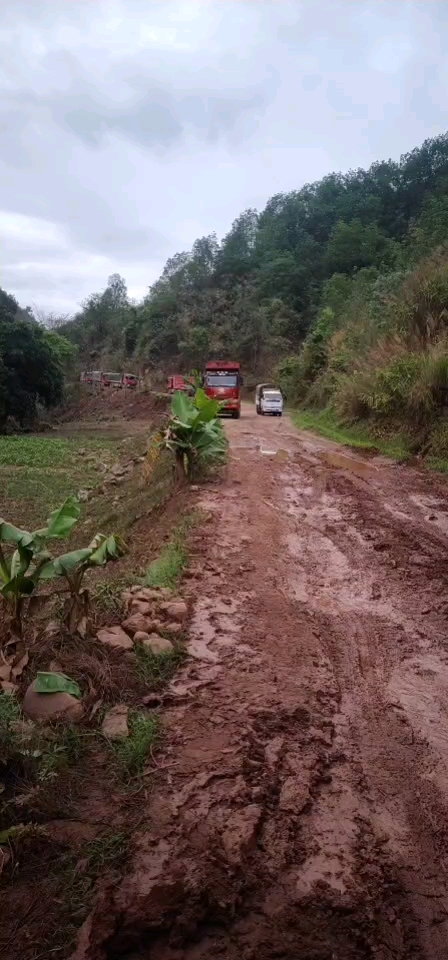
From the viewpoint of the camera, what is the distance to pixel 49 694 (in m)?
4.03

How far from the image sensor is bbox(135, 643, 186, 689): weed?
4.53 meters

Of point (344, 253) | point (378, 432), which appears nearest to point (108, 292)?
point (344, 253)

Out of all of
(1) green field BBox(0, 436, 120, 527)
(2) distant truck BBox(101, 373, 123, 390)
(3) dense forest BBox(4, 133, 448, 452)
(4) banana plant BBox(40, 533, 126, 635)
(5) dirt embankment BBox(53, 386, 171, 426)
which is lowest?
(1) green field BBox(0, 436, 120, 527)

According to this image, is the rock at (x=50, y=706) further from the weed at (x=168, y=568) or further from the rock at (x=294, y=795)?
the weed at (x=168, y=568)

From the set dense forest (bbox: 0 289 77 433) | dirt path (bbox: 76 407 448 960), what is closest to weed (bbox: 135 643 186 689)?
dirt path (bbox: 76 407 448 960)

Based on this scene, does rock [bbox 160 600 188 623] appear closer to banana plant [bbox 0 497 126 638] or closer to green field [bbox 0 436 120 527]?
banana plant [bbox 0 497 126 638]

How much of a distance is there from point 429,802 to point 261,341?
53.3 m

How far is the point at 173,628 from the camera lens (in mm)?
5277

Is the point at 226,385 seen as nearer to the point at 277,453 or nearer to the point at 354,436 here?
the point at 354,436

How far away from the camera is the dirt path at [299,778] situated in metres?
2.58

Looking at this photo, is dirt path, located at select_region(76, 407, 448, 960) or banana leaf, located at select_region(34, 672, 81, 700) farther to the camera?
banana leaf, located at select_region(34, 672, 81, 700)

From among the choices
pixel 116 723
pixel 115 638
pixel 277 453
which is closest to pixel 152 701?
pixel 116 723

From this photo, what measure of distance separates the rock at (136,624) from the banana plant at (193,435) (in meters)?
6.29

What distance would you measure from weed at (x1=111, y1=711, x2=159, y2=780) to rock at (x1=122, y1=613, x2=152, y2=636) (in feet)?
3.61
